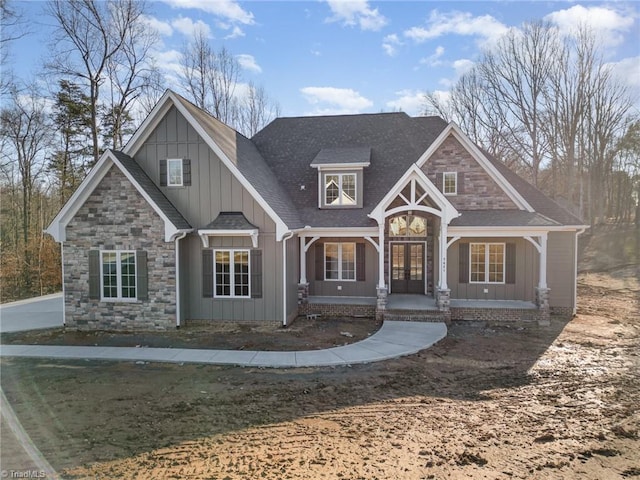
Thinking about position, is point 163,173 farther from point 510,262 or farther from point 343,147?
point 510,262

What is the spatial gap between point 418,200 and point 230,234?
601 centimetres

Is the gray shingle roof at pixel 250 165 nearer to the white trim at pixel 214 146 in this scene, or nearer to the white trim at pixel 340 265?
the white trim at pixel 214 146

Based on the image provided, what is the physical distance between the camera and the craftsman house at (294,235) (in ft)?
37.1

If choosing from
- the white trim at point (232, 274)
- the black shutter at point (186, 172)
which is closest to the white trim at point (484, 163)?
the white trim at point (232, 274)

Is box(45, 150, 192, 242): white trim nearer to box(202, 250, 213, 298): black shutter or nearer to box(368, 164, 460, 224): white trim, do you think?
box(202, 250, 213, 298): black shutter

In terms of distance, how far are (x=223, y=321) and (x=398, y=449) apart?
7.79 m

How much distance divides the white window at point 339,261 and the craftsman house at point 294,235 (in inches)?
1.5

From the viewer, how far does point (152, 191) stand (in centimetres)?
1141

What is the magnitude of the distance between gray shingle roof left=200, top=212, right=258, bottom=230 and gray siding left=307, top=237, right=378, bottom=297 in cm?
361

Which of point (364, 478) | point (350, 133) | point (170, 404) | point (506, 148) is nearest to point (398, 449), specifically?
point (364, 478)

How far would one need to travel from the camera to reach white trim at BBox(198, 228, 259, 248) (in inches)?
438

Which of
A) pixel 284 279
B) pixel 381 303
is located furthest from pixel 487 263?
pixel 284 279

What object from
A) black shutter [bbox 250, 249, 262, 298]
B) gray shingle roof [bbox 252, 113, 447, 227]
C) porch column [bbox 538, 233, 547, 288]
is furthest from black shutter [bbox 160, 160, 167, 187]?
porch column [bbox 538, 233, 547, 288]
